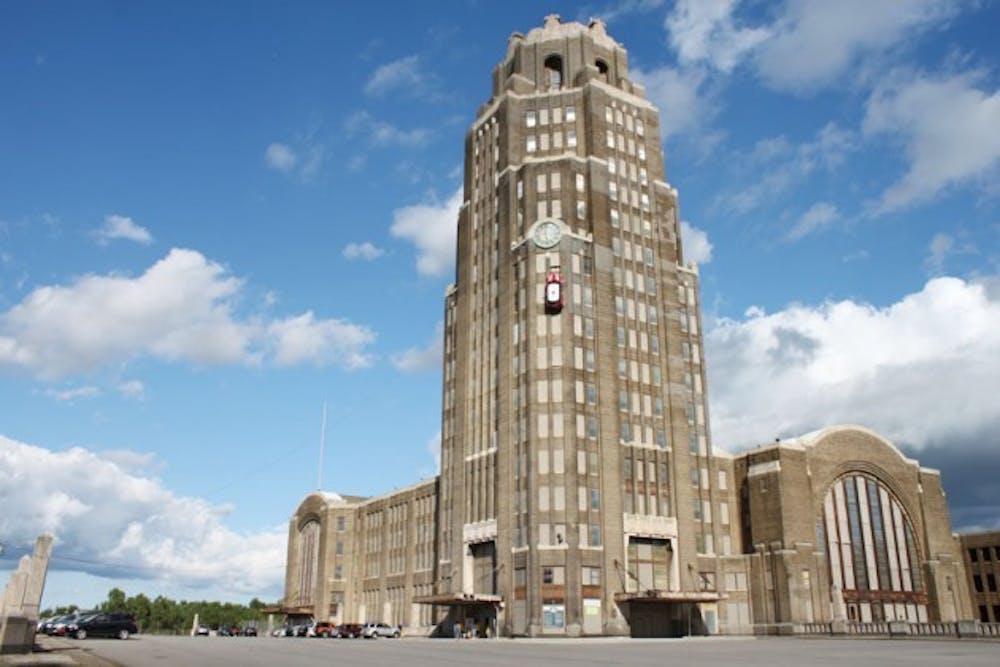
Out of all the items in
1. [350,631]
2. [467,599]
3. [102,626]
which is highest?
[467,599]

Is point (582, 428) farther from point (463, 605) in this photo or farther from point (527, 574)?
point (463, 605)

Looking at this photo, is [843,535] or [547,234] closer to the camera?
[547,234]

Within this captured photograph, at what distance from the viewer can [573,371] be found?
79.3 meters

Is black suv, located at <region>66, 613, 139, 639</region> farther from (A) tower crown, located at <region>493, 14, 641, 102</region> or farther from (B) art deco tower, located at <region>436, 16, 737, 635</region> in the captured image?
(A) tower crown, located at <region>493, 14, 641, 102</region>

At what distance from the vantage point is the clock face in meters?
84.0

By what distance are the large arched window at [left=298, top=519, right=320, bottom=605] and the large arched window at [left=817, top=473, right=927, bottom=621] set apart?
68429 mm

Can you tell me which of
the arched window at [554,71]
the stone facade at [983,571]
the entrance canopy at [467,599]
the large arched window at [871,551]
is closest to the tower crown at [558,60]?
the arched window at [554,71]

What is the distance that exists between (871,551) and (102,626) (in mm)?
71913

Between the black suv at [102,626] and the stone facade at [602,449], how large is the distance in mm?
27294

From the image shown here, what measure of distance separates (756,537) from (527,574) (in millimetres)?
A: 25453

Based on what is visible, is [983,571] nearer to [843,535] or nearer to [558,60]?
[843,535]

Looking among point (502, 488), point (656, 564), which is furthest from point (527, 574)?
point (656, 564)

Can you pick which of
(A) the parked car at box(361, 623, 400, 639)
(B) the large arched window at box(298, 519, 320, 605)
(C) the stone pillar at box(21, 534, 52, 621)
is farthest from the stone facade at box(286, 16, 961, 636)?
(C) the stone pillar at box(21, 534, 52, 621)

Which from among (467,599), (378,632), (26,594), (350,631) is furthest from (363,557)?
(26,594)
